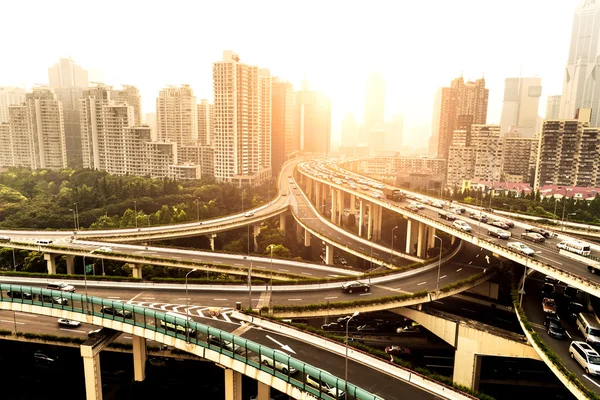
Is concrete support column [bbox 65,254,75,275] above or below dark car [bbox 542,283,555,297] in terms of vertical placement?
below

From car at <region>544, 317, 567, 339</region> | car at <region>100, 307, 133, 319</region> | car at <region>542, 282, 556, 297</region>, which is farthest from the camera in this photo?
car at <region>542, 282, 556, 297</region>

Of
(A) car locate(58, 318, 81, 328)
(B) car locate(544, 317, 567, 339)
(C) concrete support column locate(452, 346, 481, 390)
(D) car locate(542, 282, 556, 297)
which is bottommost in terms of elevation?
(C) concrete support column locate(452, 346, 481, 390)

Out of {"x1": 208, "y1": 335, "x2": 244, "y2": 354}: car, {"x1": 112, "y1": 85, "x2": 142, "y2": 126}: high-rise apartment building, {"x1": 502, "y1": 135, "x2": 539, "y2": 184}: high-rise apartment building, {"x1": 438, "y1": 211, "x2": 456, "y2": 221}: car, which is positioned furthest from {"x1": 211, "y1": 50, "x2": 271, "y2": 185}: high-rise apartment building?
{"x1": 208, "y1": 335, "x2": 244, "y2": 354}: car

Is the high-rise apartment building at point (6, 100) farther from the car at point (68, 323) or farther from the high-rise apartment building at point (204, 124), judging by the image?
the car at point (68, 323)

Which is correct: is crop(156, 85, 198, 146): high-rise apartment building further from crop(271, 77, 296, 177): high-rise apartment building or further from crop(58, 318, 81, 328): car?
crop(58, 318, 81, 328): car

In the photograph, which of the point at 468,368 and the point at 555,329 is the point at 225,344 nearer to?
the point at 468,368

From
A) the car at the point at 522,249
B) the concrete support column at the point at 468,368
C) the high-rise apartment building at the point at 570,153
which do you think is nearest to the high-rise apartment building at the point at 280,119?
the high-rise apartment building at the point at 570,153

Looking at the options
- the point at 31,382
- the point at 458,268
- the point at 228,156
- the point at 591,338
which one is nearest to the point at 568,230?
the point at 458,268
